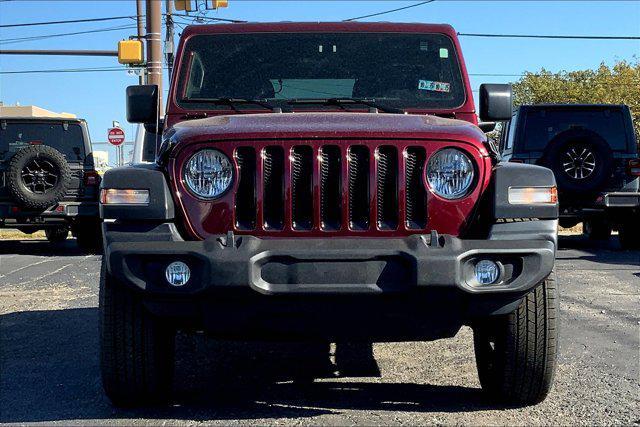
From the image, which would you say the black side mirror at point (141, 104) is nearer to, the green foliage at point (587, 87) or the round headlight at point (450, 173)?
the round headlight at point (450, 173)

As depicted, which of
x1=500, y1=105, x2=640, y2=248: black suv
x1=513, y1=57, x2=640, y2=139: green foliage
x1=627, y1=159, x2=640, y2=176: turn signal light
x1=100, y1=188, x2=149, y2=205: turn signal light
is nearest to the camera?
x1=100, y1=188, x2=149, y2=205: turn signal light

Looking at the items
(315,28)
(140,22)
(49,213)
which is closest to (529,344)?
(315,28)

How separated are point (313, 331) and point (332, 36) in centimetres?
213

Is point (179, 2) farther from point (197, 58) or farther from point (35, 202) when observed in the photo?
point (197, 58)

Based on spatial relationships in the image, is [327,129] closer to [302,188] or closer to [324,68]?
[302,188]

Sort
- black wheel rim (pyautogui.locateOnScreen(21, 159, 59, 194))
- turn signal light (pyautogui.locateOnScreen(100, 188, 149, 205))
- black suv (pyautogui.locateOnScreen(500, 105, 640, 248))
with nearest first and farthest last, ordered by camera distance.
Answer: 1. turn signal light (pyautogui.locateOnScreen(100, 188, 149, 205))
2. black suv (pyautogui.locateOnScreen(500, 105, 640, 248))
3. black wheel rim (pyautogui.locateOnScreen(21, 159, 59, 194))

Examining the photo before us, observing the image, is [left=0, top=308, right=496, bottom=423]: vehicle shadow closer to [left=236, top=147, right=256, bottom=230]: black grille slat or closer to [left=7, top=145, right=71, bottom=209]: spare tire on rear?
[left=236, top=147, right=256, bottom=230]: black grille slat

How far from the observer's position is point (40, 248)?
605 inches

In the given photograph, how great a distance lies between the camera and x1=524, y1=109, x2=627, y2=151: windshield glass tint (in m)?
12.6

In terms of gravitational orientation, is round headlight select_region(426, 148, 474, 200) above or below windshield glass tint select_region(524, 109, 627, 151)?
above

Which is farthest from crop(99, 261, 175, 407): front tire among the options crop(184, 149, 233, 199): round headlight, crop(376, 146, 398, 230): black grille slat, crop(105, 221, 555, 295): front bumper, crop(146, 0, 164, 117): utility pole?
crop(146, 0, 164, 117): utility pole

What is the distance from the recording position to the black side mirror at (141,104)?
17.2 ft

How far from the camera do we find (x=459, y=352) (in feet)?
18.8

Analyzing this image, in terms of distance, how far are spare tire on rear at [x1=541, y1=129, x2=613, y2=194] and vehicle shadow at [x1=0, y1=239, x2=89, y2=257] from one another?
7.15 metres
